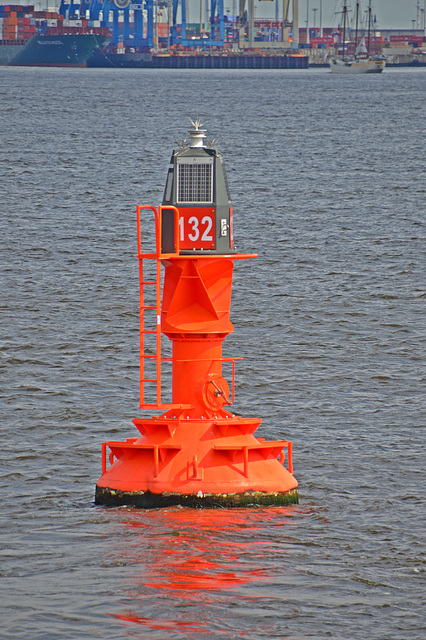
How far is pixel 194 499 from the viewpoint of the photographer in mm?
11375

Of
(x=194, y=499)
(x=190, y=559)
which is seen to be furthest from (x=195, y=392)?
(x=190, y=559)

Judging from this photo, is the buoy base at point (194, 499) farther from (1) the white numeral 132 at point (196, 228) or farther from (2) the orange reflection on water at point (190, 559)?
(1) the white numeral 132 at point (196, 228)

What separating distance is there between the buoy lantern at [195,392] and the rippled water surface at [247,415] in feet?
0.90

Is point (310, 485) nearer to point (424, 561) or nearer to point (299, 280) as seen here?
point (424, 561)

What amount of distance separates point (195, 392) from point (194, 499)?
44.7 inches

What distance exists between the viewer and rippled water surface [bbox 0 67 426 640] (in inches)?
395

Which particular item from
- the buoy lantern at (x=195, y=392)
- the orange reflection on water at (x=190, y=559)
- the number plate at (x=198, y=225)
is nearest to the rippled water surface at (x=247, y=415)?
the orange reflection on water at (x=190, y=559)

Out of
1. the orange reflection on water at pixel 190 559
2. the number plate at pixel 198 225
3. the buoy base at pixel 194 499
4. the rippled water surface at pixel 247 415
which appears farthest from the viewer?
the number plate at pixel 198 225

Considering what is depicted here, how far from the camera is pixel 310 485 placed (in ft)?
44.4

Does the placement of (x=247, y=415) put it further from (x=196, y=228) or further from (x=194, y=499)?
(x=196, y=228)

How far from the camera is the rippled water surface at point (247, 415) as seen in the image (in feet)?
32.9

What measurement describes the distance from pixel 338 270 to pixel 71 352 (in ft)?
36.4

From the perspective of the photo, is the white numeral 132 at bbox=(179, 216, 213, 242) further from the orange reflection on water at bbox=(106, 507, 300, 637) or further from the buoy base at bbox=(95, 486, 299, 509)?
the orange reflection on water at bbox=(106, 507, 300, 637)

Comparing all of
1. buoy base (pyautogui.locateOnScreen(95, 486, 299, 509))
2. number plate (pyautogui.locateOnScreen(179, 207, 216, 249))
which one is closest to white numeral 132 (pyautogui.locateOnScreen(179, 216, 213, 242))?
number plate (pyautogui.locateOnScreen(179, 207, 216, 249))
